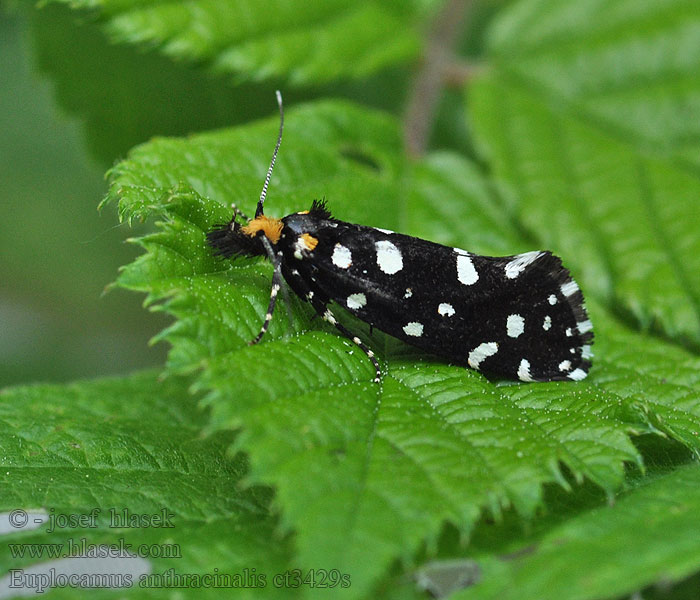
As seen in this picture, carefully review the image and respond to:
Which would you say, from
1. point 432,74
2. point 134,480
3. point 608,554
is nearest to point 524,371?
point 608,554

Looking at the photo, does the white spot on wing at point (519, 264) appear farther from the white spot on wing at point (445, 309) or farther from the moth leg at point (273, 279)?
the moth leg at point (273, 279)

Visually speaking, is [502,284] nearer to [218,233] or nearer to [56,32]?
[218,233]

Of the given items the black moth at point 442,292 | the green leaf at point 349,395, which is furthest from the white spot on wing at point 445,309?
the green leaf at point 349,395

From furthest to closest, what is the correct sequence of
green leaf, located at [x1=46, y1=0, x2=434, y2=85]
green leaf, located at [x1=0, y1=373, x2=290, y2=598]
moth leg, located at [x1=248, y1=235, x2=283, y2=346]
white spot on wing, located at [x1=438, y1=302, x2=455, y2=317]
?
green leaf, located at [x1=46, y1=0, x2=434, y2=85] < white spot on wing, located at [x1=438, y1=302, x2=455, y2=317] < moth leg, located at [x1=248, y1=235, x2=283, y2=346] < green leaf, located at [x1=0, y1=373, x2=290, y2=598]

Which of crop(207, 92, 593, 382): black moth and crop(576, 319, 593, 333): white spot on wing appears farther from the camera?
crop(576, 319, 593, 333): white spot on wing

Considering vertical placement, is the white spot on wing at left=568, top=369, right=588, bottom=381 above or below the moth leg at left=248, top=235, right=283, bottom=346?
below

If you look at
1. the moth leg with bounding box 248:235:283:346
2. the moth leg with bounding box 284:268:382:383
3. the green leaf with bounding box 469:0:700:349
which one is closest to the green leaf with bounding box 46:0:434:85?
the green leaf with bounding box 469:0:700:349
